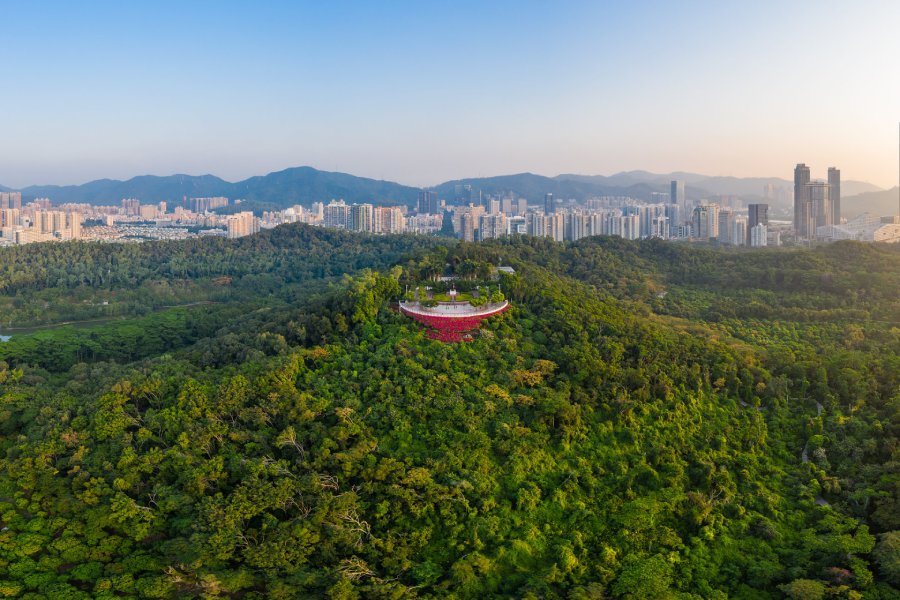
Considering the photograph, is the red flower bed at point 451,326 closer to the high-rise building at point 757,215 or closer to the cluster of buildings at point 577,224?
the cluster of buildings at point 577,224

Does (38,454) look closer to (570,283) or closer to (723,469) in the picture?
(723,469)

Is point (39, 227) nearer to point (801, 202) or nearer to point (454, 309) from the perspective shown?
point (454, 309)

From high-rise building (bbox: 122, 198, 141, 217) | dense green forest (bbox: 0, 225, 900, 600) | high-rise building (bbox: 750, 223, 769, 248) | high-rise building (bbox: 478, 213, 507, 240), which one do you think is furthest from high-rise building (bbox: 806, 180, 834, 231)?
high-rise building (bbox: 122, 198, 141, 217)

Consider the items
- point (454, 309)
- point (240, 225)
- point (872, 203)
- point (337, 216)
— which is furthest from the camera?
point (872, 203)

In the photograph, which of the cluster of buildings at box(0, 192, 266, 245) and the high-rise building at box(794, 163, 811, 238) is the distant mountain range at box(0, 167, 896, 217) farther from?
the high-rise building at box(794, 163, 811, 238)

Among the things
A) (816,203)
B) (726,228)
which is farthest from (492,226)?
(816,203)

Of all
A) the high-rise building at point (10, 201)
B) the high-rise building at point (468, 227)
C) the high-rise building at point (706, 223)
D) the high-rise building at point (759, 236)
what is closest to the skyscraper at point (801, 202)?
the high-rise building at point (706, 223)
